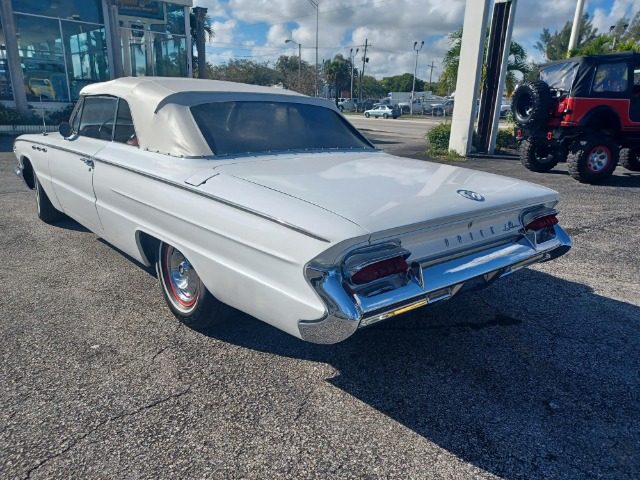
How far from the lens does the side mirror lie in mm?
4031

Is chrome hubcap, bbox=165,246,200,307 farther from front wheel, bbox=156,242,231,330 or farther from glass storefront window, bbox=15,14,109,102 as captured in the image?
glass storefront window, bbox=15,14,109,102

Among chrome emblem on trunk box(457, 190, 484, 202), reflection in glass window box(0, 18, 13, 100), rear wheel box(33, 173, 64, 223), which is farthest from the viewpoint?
reflection in glass window box(0, 18, 13, 100)

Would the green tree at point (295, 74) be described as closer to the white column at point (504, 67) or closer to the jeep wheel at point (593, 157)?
the white column at point (504, 67)

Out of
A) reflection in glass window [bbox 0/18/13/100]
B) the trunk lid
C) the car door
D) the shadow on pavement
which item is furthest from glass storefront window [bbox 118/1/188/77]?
the shadow on pavement

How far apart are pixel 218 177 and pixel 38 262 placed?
8.47 feet

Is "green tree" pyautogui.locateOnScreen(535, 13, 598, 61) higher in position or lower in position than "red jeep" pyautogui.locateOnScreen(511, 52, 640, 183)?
higher

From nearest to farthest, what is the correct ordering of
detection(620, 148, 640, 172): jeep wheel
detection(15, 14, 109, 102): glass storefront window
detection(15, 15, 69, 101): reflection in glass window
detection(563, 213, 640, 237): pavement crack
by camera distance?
detection(563, 213, 640, 237): pavement crack, detection(620, 148, 640, 172): jeep wheel, detection(15, 15, 69, 101): reflection in glass window, detection(15, 14, 109, 102): glass storefront window

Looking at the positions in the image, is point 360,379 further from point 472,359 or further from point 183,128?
point 183,128

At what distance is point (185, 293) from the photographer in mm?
2992

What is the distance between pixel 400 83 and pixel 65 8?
93714 mm

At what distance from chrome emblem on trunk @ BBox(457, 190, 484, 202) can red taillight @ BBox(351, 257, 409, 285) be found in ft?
2.11

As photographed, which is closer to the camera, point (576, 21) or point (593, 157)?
point (593, 157)

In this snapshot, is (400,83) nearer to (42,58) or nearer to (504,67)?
(42,58)

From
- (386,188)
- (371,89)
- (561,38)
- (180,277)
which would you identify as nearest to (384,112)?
(561,38)
